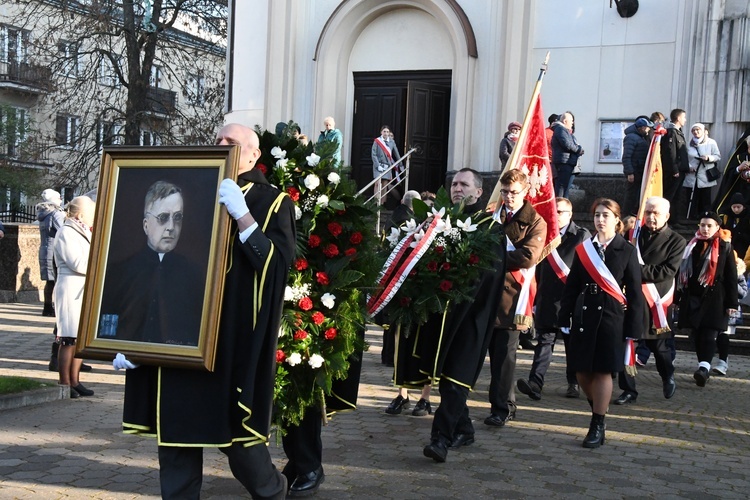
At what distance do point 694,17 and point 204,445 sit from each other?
15.6 m

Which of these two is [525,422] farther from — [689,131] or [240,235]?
[689,131]

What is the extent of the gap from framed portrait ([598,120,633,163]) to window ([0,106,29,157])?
25940 millimetres

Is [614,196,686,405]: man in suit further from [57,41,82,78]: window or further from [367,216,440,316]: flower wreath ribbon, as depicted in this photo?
[57,41,82,78]: window

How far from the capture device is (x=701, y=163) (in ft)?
55.8

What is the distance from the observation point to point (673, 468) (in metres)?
6.98

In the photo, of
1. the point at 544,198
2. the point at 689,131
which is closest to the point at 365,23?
the point at 689,131

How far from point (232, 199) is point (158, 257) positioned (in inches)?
18.3

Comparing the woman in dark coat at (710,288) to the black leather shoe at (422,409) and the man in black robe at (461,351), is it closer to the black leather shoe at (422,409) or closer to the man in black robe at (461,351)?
the black leather shoe at (422,409)

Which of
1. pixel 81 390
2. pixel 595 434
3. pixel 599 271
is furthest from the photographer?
pixel 81 390

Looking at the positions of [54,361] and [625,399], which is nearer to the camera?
[625,399]

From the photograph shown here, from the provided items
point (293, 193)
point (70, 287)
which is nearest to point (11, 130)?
point (70, 287)

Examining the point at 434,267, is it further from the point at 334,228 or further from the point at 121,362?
the point at 121,362

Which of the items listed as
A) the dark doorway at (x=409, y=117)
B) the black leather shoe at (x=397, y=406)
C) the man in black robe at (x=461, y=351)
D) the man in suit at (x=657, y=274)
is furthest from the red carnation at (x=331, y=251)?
the dark doorway at (x=409, y=117)

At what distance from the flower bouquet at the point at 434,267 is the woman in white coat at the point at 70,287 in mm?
3464
